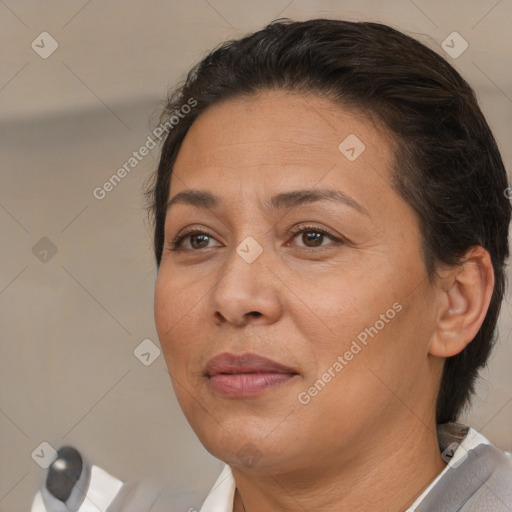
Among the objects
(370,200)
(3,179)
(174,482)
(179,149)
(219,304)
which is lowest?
(174,482)

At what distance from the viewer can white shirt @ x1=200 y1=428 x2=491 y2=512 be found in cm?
118

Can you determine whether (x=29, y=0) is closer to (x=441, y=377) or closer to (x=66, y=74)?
(x=66, y=74)

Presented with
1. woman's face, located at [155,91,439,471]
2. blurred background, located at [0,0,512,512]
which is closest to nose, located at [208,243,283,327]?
woman's face, located at [155,91,439,471]

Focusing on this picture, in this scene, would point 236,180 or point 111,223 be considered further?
point 111,223

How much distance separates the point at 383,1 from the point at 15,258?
1.05 m

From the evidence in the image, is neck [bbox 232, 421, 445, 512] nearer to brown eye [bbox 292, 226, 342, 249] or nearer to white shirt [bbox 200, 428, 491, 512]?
white shirt [bbox 200, 428, 491, 512]

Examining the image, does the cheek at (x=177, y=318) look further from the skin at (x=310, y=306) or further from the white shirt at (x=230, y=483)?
the white shirt at (x=230, y=483)

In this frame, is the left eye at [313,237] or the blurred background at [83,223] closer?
the left eye at [313,237]

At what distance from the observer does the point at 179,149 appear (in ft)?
4.18

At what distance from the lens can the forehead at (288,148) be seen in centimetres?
109

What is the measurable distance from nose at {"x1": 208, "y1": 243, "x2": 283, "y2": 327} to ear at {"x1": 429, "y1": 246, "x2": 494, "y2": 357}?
0.80ft

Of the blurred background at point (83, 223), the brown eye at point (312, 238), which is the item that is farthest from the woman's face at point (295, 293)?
the blurred background at point (83, 223)

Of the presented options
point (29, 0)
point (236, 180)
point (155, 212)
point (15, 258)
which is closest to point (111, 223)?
point (15, 258)

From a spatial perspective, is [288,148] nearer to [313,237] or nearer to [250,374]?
[313,237]
